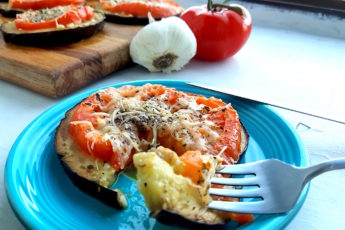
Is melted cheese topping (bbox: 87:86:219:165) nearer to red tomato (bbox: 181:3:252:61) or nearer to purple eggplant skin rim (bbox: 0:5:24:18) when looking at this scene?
red tomato (bbox: 181:3:252:61)

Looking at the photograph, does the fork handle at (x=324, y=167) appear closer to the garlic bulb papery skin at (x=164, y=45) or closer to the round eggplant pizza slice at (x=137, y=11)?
the garlic bulb papery skin at (x=164, y=45)

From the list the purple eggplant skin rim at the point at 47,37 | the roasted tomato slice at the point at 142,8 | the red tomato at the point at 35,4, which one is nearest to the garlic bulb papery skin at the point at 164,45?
the purple eggplant skin rim at the point at 47,37

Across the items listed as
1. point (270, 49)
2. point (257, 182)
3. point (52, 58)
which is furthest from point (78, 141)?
point (270, 49)

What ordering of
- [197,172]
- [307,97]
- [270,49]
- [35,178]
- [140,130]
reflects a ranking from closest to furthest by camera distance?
1. [197,172]
2. [35,178]
3. [140,130]
4. [307,97]
5. [270,49]

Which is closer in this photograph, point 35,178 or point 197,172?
point 197,172

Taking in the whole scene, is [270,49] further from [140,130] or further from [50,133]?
[50,133]

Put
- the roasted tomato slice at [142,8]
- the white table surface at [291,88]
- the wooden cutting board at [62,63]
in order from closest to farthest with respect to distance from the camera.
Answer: the white table surface at [291,88] < the wooden cutting board at [62,63] < the roasted tomato slice at [142,8]

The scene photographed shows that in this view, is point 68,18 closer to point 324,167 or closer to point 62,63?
point 62,63

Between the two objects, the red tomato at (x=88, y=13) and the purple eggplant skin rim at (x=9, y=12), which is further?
the purple eggplant skin rim at (x=9, y=12)
